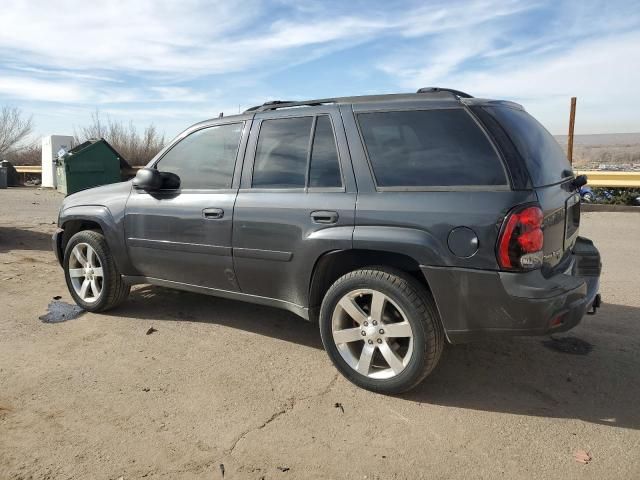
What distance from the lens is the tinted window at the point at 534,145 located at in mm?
3143

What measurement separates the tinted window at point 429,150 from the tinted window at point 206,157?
3.84 ft

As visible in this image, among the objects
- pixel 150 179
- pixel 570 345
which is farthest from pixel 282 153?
pixel 570 345

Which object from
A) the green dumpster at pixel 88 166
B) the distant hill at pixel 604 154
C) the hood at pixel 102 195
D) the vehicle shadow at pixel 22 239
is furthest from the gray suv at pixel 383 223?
the distant hill at pixel 604 154

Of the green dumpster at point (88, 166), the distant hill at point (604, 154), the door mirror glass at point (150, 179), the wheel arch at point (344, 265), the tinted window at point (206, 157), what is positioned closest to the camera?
the wheel arch at point (344, 265)

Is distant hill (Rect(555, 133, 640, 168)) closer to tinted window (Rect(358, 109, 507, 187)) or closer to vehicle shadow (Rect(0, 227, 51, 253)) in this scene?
vehicle shadow (Rect(0, 227, 51, 253))

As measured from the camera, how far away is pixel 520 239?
2.95 meters

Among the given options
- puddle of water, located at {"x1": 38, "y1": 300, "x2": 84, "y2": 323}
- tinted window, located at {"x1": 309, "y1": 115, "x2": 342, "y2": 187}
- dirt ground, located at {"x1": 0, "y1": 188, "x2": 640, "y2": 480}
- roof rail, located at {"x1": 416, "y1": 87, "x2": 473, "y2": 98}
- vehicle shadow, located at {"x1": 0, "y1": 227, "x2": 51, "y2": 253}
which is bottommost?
dirt ground, located at {"x1": 0, "y1": 188, "x2": 640, "y2": 480}

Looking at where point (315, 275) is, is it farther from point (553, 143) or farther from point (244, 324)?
point (553, 143)

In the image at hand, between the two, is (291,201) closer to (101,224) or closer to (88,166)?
(101,224)

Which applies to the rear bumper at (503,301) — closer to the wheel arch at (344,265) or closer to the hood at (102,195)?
the wheel arch at (344,265)

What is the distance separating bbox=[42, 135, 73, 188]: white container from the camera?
2184cm

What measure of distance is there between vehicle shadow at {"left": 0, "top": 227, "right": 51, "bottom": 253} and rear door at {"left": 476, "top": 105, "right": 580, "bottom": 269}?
280 inches

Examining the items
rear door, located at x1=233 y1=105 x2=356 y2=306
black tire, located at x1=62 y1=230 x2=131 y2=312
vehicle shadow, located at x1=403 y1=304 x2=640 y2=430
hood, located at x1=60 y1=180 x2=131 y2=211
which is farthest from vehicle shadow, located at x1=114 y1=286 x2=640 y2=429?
hood, located at x1=60 y1=180 x2=131 y2=211

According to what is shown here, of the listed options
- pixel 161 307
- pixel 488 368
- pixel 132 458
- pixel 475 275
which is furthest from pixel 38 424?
pixel 488 368
